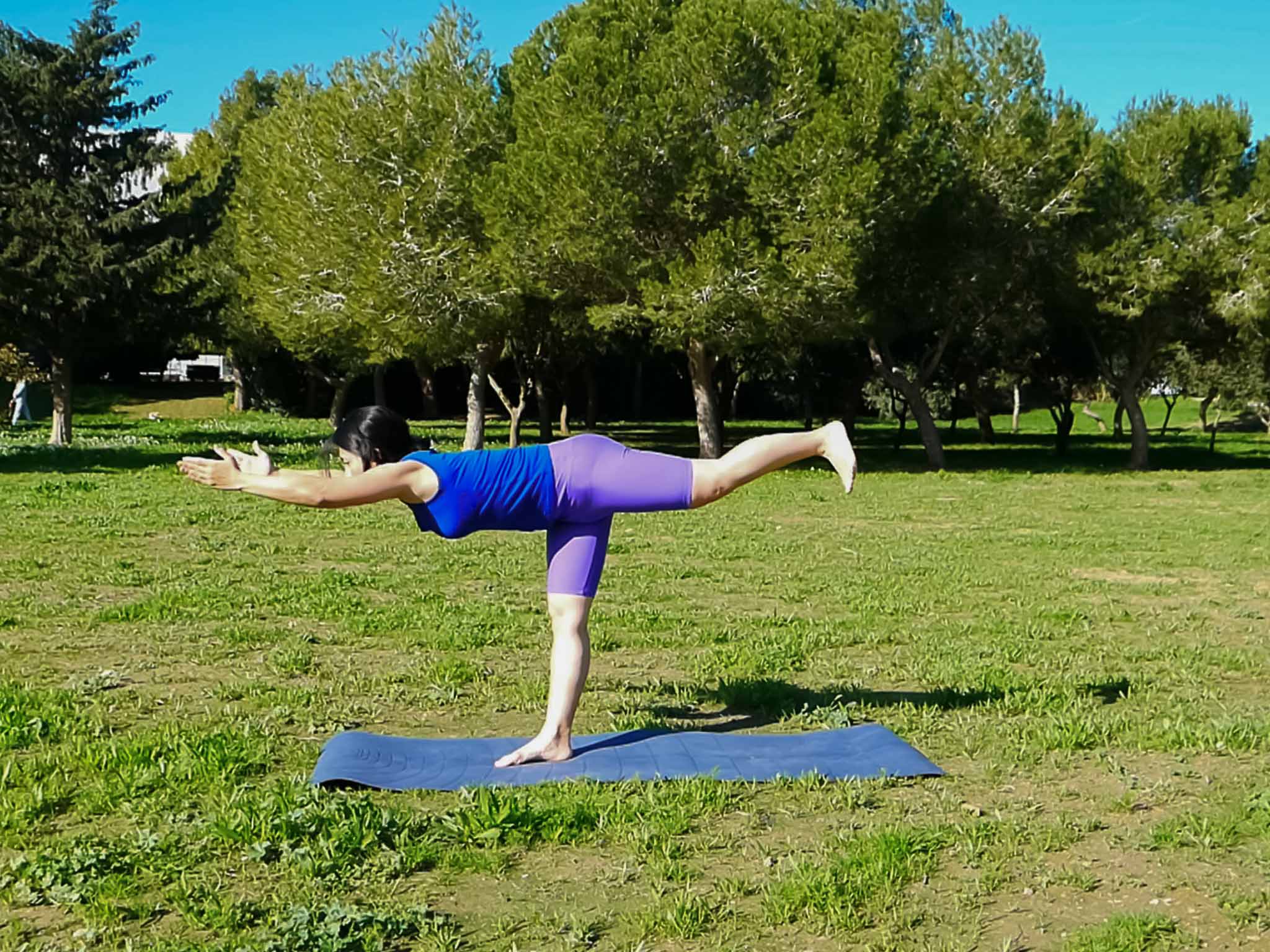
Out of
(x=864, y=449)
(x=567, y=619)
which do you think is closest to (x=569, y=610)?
(x=567, y=619)

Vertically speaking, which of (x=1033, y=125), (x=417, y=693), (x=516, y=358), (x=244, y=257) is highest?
(x=1033, y=125)

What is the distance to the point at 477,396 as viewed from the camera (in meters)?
33.2

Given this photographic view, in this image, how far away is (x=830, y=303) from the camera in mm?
25719

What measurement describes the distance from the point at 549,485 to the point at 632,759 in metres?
1.33

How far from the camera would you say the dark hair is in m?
5.74

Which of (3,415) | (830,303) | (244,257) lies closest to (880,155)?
(830,303)

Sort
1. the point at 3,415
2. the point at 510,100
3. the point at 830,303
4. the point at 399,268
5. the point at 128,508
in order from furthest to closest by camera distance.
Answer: the point at 3,415 → the point at 510,100 → the point at 399,268 → the point at 830,303 → the point at 128,508

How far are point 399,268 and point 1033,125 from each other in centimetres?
1470

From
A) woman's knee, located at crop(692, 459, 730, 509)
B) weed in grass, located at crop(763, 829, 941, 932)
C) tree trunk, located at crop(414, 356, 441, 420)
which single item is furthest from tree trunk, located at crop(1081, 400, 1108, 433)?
weed in grass, located at crop(763, 829, 941, 932)

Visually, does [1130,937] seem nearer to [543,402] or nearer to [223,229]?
[543,402]

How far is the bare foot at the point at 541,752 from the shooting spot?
594 cm

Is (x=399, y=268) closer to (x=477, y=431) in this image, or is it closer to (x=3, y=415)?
(x=477, y=431)

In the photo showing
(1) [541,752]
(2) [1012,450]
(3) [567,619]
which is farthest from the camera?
(2) [1012,450]

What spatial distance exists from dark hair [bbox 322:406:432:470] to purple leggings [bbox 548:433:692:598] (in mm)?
688
